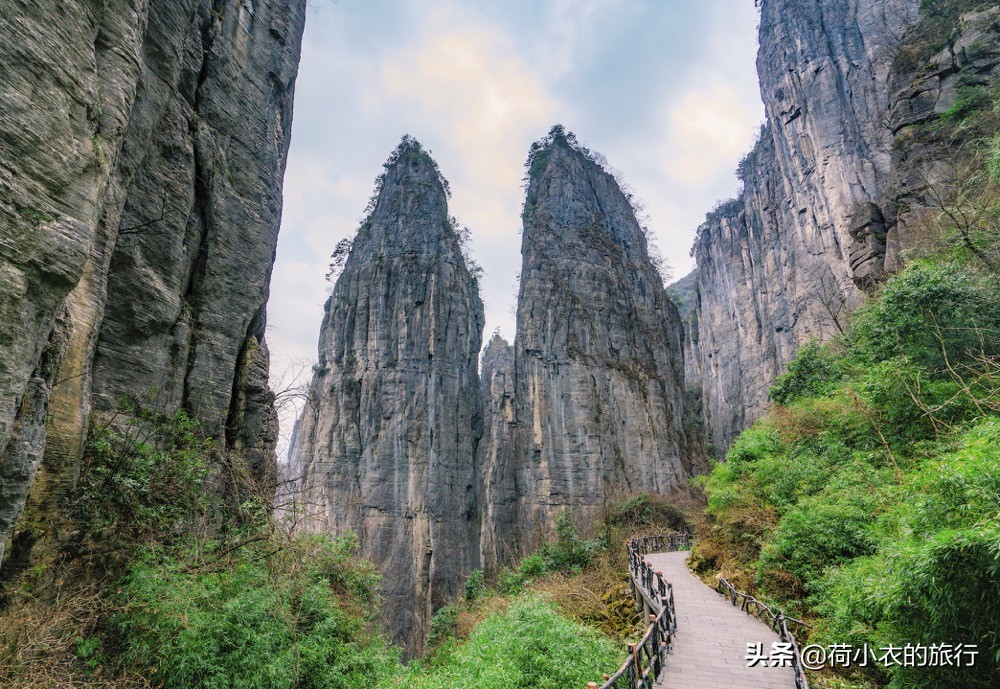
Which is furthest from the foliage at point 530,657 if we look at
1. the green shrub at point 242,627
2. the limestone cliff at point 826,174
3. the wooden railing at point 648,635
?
the limestone cliff at point 826,174

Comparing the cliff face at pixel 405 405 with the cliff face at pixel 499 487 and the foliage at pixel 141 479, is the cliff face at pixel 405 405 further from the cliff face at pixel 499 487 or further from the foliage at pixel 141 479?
the foliage at pixel 141 479

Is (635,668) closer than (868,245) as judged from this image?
Yes

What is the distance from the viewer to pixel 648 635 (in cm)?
712

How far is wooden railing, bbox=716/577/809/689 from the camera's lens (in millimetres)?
6696

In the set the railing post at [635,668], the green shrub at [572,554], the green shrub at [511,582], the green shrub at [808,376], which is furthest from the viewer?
the green shrub at [511,582]


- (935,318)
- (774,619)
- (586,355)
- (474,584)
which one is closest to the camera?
(774,619)

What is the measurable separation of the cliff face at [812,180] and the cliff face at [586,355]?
22.7 feet

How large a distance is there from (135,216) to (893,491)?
14988 millimetres

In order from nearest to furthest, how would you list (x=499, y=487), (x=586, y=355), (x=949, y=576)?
(x=949, y=576) < (x=586, y=355) < (x=499, y=487)

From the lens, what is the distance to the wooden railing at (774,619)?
6696 millimetres

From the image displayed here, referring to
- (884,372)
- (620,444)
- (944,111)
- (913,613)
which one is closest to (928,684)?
(913,613)

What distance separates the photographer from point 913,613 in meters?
5.55

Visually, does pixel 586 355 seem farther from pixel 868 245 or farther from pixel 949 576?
pixel 949 576

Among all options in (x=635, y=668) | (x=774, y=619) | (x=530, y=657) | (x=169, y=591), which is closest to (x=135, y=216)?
(x=169, y=591)
